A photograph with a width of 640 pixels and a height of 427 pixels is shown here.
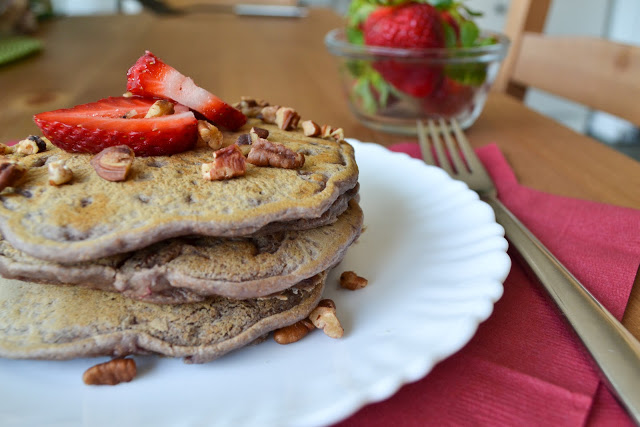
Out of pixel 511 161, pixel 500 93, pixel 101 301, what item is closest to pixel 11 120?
pixel 101 301

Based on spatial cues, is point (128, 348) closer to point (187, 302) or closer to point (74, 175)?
point (187, 302)

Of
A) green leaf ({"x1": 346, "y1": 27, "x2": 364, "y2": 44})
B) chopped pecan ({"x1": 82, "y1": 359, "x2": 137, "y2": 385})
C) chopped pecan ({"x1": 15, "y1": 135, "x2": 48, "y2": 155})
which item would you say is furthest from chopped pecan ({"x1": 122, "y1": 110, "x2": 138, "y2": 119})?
green leaf ({"x1": 346, "y1": 27, "x2": 364, "y2": 44})

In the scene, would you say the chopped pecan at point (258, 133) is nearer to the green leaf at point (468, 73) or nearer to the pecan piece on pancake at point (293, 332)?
the pecan piece on pancake at point (293, 332)

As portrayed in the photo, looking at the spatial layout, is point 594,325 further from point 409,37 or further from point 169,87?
point 409,37

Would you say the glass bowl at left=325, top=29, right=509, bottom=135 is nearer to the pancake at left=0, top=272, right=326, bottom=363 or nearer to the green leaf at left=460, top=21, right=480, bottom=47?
the green leaf at left=460, top=21, right=480, bottom=47

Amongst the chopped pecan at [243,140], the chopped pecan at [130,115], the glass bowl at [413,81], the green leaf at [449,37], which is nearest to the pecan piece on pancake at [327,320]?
the chopped pecan at [243,140]

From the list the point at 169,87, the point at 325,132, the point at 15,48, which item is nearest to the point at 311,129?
the point at 325,132
